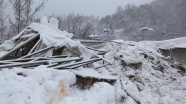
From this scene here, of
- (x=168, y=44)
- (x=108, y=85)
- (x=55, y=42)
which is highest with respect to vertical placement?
(x=55, y=42)

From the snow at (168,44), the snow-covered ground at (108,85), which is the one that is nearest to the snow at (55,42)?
the snow-covered ground at (108,85)

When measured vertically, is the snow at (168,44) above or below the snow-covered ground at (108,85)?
above

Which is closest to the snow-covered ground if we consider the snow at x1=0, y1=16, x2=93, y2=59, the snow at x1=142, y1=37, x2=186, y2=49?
the snow at x1=0, y1=16, x2=93, y2=59

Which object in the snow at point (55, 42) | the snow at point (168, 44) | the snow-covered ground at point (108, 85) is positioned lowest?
the snow-covered ground at point (108, 85)

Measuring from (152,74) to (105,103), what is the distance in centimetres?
380

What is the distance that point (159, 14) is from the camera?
82.5 meters

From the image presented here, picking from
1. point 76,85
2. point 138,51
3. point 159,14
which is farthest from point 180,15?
point 76,85

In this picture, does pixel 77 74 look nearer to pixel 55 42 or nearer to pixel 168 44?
pixel 55 42

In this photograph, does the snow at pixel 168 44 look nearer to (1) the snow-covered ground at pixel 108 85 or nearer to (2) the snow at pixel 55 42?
(1) the snow-covered ground at pixel 108 85

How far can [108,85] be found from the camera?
561 cm

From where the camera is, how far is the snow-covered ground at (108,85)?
13.0 ft

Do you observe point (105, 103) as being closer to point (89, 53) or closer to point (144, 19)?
point (89, 53)

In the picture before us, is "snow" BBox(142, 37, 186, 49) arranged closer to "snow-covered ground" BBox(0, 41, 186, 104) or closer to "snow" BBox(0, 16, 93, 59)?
"snow-covered ground" BBox(0, 41, 186, 104)

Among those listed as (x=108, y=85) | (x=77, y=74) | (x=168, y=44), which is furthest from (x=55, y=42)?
(x=168, y=44)
